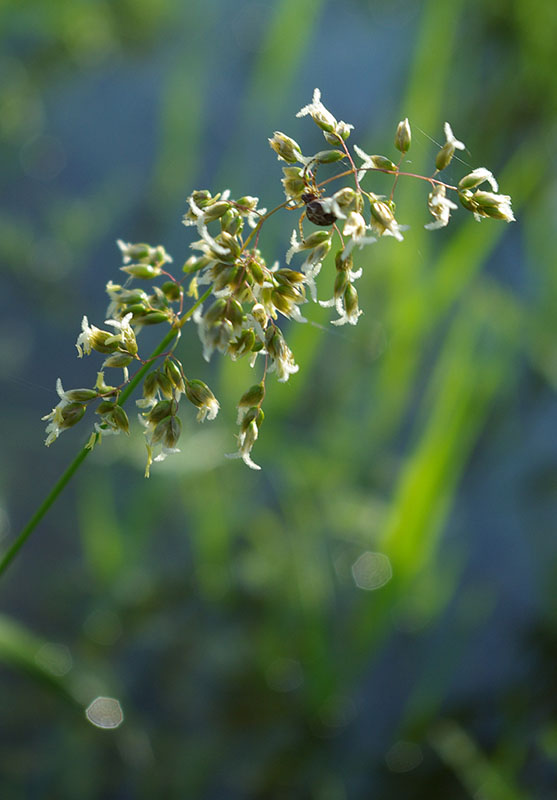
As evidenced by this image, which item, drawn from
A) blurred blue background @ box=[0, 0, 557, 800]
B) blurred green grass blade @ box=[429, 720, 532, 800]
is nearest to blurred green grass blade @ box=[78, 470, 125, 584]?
blurred blue background @ box=[0, 0, 557, 800]

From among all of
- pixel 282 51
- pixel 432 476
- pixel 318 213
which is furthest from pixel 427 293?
pixel 318 213

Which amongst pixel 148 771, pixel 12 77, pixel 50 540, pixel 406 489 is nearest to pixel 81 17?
pixel 12 77

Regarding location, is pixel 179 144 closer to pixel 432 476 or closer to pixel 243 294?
pixel 432 476

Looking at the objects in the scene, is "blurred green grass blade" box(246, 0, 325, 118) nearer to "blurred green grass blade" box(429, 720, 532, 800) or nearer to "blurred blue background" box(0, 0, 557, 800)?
"blurred blue background" box(0, 0, 557, 800)

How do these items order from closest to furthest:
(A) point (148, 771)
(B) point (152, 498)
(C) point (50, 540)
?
(A) point (148, 771) < (B) point (152, 498) < (C) point (50, 540)

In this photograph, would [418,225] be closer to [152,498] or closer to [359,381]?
[359,381]

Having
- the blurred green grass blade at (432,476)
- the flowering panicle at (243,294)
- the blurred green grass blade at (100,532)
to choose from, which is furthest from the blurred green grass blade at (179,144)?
the flowering panicle at (243,294)

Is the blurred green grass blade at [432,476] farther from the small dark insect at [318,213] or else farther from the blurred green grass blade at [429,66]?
the small dark insect at [318,213]
